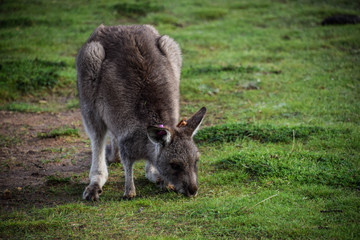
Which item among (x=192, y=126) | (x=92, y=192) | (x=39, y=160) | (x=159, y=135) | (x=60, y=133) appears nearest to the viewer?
A: (x=159, y=135)

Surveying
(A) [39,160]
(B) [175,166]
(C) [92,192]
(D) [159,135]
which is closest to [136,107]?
(D) [159,135]

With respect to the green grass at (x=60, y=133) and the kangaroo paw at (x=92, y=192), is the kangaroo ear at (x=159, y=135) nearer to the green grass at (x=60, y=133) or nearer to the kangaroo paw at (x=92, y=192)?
the kangaroo paw at (x=92, y=192)

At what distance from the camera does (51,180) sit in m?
5.14

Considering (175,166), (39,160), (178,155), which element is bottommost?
(39,160)

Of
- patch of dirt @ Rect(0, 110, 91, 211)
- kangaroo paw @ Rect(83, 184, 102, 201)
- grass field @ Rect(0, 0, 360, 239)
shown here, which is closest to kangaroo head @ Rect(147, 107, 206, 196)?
grass field @ Rect(0, 0, 360, 239)

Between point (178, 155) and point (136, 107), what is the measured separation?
0.85 metres

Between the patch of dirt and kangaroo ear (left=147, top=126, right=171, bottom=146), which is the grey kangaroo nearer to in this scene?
kangaroo ear (left=147, top=126, right=171, bottom=146)

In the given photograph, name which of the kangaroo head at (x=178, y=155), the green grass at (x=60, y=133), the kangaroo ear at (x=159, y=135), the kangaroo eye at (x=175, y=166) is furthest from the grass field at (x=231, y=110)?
the kangaroo ear at (x=159, y=135)

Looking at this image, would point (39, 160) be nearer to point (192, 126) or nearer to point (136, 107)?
point (136, 107)

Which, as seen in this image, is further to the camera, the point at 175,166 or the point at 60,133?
the point at 60,133

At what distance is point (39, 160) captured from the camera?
5840 millimetres

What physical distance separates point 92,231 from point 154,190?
125cm

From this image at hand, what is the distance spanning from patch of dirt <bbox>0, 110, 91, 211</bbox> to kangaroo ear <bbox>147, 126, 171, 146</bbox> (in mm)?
1302

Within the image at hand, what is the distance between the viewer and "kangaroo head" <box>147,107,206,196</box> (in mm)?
4270
